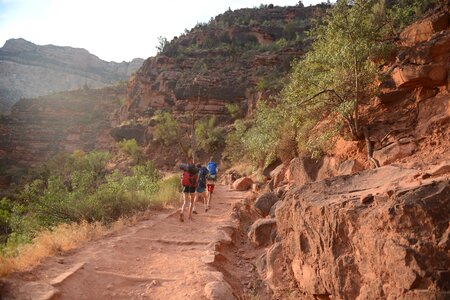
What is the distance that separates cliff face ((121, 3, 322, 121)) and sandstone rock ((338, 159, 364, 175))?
27.9 metres

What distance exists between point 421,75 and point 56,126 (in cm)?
5922

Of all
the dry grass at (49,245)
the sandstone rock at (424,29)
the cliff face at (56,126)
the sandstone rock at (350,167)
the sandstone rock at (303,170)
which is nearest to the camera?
the dry grass at (49,245)

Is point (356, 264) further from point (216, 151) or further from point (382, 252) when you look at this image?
point (216, 151)

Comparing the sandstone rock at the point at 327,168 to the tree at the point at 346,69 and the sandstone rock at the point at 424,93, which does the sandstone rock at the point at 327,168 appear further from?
the sandstone rock at the point at 424,93

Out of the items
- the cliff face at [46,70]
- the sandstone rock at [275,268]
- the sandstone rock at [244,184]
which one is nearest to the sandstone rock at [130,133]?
the sandstone rock at [244,184]

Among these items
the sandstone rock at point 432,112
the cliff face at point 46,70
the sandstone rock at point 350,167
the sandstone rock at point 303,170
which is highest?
the cliff face at point 46,70

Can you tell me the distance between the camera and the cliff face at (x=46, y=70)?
103125 mm

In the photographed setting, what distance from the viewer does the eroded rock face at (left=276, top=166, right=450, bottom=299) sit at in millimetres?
2633

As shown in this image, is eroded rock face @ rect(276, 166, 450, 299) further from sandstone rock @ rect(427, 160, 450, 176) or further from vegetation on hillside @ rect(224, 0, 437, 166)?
vegetation on hillside @ rect(224, 0, 437, 166)

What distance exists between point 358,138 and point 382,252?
679 cm

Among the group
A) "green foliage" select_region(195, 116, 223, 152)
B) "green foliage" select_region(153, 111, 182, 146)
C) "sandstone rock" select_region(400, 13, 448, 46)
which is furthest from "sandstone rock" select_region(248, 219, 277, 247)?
"green foliage" select_region(153, 111, 182, 146)

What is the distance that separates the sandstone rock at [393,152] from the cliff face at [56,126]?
152 ft

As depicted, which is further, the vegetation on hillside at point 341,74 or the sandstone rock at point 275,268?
the vegetation on hillside at point 341,74

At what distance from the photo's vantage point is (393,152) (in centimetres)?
771
